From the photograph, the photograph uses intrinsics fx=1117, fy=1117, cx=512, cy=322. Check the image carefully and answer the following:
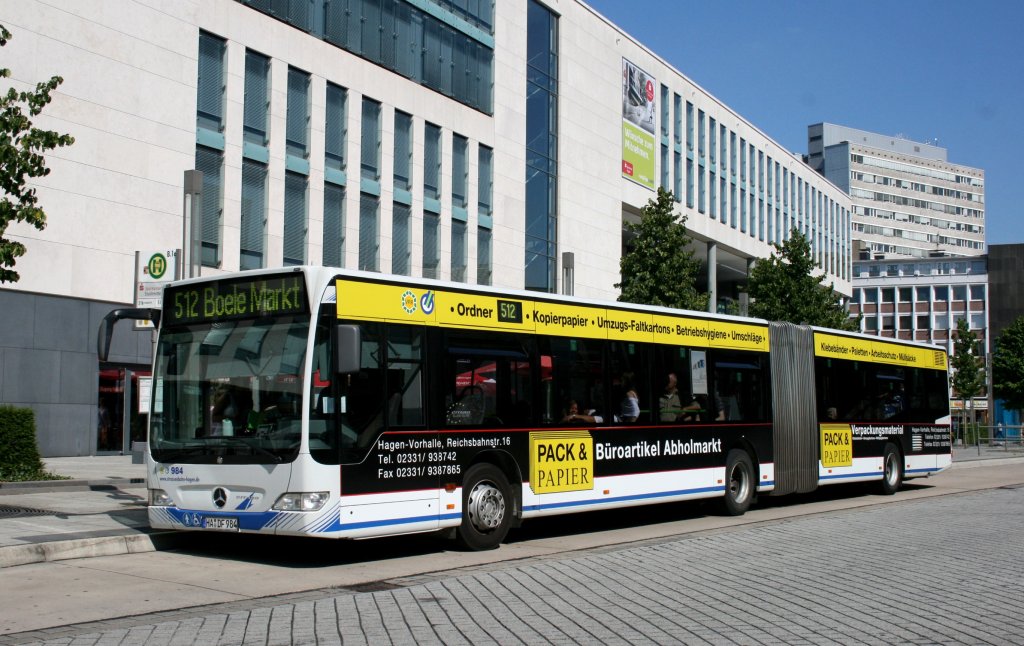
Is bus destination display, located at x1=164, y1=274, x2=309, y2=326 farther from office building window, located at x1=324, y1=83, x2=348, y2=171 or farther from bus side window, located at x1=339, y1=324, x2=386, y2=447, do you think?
office building window, located at x1=324, y1=83, x2=348, y2=171

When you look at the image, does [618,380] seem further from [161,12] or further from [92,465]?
[161,12]

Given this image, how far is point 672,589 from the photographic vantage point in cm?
953

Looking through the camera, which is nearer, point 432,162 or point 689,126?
point 432,162

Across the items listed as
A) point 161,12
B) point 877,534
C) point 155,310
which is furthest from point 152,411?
point 161,12

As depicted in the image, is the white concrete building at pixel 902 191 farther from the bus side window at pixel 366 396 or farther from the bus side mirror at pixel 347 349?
the bus side mirror at pixel 347 349

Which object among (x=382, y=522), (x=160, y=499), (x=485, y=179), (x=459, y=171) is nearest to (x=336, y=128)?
(x=459, y=171)

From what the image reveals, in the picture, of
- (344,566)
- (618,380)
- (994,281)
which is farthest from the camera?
(994,281)

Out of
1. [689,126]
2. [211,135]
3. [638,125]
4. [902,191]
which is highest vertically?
[902,191]

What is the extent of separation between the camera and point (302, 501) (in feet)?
34.4

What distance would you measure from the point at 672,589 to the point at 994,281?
117547 mm

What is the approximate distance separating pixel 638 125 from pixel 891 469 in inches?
1296

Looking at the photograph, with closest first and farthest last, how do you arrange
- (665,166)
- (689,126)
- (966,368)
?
(665,166) → (689,126) → (966,368)

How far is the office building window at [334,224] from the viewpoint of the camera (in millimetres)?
34750

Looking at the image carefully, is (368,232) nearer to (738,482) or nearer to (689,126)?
(738,482)
